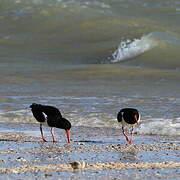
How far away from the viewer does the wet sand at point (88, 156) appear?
7.06m

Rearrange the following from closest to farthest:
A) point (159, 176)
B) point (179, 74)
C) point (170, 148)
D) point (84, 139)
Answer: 1. point (159, 176)
2. point (170, 148)
3. point (84, 139)
4. point (179, 74)

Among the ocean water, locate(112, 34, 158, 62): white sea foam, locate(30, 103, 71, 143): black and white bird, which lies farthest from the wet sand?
locate(112, 34, 158, 62): white sea foam

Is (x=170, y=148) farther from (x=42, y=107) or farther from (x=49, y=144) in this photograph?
(x=42, y=107)

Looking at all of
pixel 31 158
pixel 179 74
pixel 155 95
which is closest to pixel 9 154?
pixel 31 158

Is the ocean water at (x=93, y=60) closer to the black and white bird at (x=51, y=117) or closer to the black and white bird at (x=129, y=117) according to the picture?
the black and white bird at (x=129, y=117)

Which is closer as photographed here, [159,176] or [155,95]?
[159,176]

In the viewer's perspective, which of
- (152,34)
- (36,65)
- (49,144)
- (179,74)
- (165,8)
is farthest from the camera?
(165,8)

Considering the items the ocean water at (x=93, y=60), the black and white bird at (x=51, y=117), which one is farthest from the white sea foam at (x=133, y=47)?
the black and white bird at (x=51, y=117)

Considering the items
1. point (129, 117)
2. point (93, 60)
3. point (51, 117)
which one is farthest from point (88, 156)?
point (93, 60)

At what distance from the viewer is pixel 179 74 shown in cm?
1884

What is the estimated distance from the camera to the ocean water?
1270 centimetres

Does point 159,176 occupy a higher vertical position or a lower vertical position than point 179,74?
higher

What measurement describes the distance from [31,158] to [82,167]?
1.01 metres

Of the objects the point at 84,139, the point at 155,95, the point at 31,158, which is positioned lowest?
the point at 155,95
